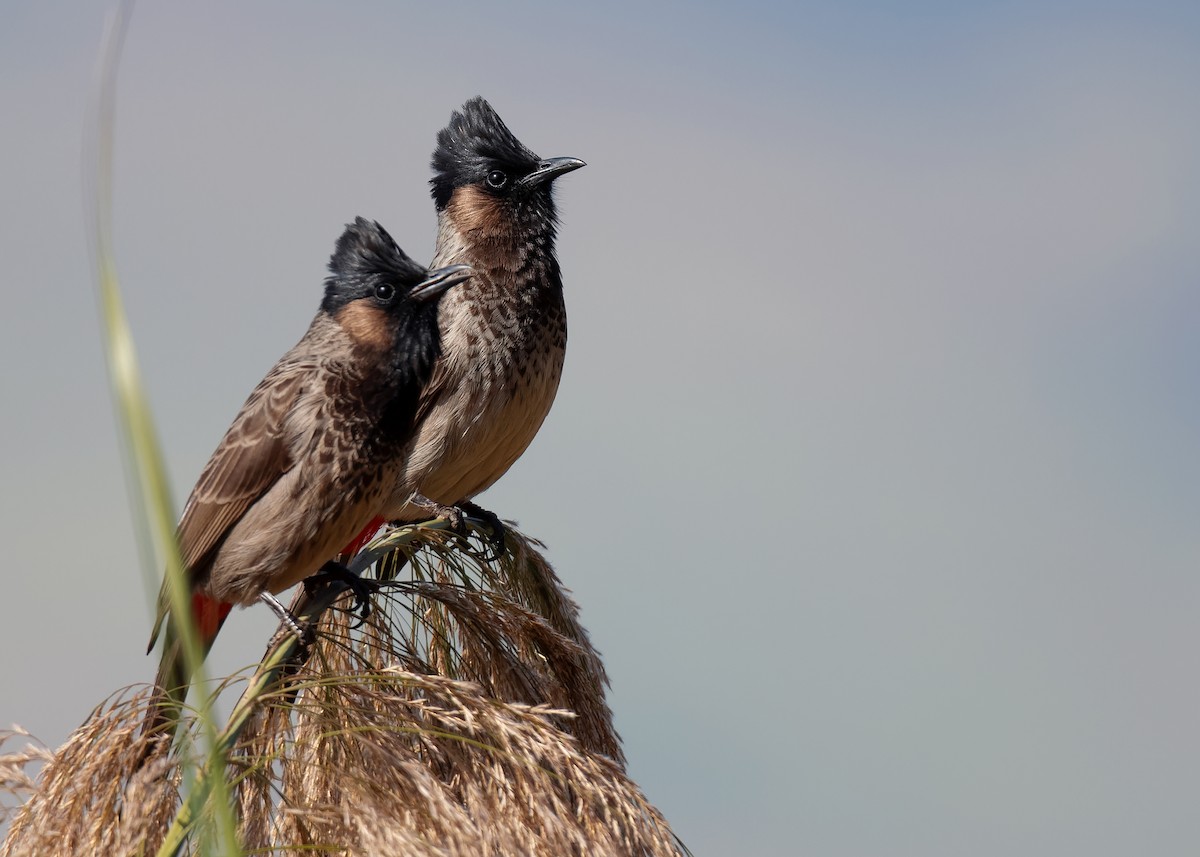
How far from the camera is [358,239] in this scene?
370cm

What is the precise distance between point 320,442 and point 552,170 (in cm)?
151

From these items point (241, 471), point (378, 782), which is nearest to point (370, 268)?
point (241, 471)

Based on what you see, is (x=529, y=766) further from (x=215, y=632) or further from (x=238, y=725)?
(x=215, y=632)

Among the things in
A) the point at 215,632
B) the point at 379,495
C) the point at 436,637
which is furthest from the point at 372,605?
the point at 215,632

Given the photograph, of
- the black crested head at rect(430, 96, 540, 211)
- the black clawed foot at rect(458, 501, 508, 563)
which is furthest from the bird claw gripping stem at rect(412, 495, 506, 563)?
the black crested head at rect(430, 96, 540, 211)

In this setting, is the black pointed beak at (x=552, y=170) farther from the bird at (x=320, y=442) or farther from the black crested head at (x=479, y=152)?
the bird at (x=320, y=442)

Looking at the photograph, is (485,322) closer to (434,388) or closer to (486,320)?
(486,320)

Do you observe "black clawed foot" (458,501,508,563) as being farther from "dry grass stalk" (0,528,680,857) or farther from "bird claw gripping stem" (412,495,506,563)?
"dry grass stalk" (0,528,680,857)

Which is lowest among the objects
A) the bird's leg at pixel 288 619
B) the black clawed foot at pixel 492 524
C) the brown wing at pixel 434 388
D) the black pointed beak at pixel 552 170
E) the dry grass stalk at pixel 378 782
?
the dry grass stalk at pixel 378 782

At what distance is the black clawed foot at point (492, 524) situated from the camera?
3.79m

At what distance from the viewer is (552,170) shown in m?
4.52

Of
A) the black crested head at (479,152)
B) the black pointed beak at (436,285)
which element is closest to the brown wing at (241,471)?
the black pointed beak at (436,285)

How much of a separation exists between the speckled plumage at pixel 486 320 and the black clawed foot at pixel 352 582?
0.34 meters

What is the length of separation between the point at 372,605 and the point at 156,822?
958 mm
